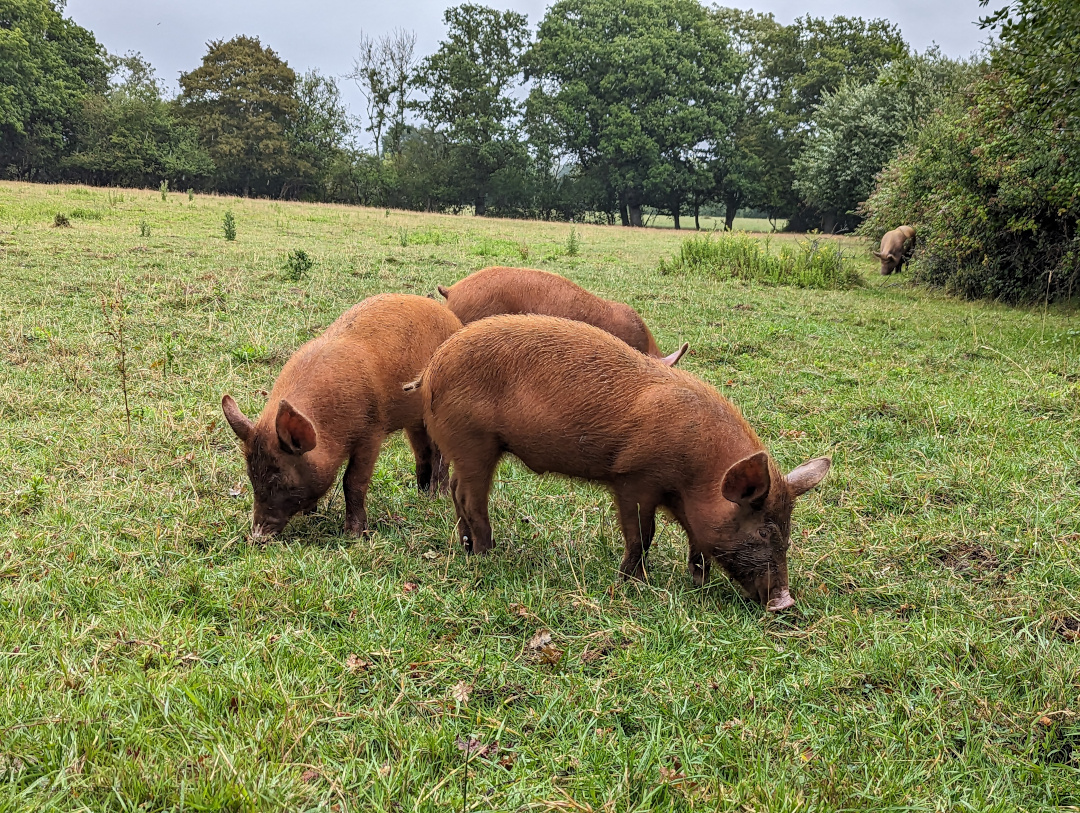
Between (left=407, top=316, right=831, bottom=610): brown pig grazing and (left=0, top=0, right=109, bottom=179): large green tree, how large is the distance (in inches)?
1848

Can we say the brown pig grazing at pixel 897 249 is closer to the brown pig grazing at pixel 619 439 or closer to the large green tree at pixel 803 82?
the brown pig grazing at pixel 619 439

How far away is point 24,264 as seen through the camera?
34.6 feet

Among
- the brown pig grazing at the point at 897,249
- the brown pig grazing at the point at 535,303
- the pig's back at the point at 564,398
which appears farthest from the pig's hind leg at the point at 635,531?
the brown pig grazing at the point at 897,249

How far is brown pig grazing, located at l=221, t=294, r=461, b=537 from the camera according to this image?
147 inches

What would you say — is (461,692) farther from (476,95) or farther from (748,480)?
(476,95)

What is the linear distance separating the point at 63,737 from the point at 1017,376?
335 inches

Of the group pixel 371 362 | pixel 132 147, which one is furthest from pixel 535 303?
pixel 132 147

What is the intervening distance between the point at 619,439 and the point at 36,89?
50538mm

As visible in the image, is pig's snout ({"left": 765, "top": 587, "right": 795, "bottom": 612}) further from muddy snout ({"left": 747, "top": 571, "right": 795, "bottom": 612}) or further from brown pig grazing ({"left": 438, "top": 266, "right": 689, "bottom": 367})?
brown pig grazing ({"left": 438, "top": 266, "right": 689, "bottom": 367})

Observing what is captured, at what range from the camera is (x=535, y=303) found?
718 centimetres

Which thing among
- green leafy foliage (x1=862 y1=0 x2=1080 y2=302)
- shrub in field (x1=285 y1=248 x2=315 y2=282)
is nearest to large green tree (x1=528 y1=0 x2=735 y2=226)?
green leafy foliage (x1=862 y1=0 x2=1080 y2=302)

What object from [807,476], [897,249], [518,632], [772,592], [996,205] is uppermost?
[996,205]

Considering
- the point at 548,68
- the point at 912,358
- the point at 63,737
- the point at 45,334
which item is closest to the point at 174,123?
the point at 548,68

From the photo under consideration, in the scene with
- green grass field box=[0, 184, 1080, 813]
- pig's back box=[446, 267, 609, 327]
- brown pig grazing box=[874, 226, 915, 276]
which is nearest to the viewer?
green grass field box=[0, 184, 1080, 813]
